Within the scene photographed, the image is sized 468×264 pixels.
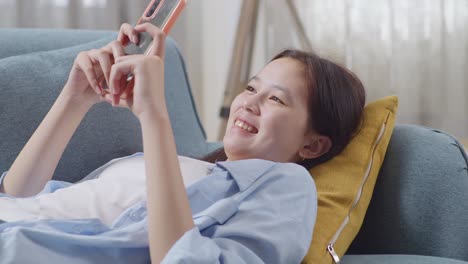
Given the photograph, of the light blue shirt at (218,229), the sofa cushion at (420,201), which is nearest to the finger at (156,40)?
the light blue shirt at (218,229)

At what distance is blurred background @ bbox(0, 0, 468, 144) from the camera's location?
11.3ft

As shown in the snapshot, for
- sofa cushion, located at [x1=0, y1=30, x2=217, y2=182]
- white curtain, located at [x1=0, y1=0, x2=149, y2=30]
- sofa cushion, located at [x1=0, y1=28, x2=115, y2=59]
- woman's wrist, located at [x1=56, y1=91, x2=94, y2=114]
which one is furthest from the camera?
white curtain, located at [x1=0, y1=0, x2=149, y2=30]

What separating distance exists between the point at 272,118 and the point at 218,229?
0.32 m

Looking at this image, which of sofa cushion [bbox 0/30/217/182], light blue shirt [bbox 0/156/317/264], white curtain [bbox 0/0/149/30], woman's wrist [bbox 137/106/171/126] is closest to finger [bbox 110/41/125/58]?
woman's wrist [bbox 137/106/171/126]

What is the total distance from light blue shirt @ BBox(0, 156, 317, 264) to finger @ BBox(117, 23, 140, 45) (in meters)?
0.26

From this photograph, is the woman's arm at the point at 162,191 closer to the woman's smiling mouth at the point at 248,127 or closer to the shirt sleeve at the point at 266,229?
the shirt sleeve at the point at 266,229

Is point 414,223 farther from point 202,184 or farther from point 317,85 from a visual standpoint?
point 202,184

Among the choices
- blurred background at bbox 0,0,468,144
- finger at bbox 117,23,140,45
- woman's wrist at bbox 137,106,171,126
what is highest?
finger at bbox 117,23,140,45

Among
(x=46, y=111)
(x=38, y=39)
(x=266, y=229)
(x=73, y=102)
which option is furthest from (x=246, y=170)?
(x=38, y=39)

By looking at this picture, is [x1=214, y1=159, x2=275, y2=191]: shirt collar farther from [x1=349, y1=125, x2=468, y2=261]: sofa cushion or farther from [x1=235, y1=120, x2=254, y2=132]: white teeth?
[x1=349, y1=125, x2=468, y2=261]: sofa cushion

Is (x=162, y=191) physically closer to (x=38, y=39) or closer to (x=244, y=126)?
(x=244, y=126)

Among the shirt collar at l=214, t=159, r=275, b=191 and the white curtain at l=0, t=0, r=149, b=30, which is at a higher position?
the shirt collar at l=214, t=159, r=275, b=191

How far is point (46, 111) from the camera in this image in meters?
1.49

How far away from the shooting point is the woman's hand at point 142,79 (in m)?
1.07
